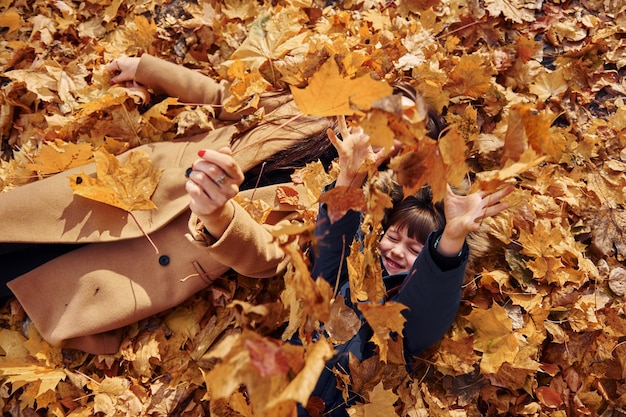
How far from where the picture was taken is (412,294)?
1.41m

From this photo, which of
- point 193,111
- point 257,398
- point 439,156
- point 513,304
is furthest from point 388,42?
point 257,398

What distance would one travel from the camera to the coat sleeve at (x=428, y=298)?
1.30 metres

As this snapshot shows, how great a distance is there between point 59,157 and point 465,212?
1540mm

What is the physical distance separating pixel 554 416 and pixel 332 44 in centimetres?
164

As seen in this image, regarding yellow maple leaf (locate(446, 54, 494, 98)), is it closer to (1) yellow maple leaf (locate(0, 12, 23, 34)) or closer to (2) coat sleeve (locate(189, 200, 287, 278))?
(2) coat sleeve (locate(189, 200, 287, 278))

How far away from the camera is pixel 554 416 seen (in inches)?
61.1

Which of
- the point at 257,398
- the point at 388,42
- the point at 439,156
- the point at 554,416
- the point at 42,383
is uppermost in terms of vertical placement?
the point at 439,156

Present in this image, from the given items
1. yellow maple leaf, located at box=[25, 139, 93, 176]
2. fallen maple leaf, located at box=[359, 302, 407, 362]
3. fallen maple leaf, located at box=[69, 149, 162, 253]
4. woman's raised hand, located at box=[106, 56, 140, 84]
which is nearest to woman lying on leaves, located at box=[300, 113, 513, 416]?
fallen maple leaf, located at box=[359, 302, 407, 362]

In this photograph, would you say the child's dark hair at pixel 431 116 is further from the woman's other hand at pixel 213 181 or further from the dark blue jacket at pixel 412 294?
the woman's other hand at pixel 213 181

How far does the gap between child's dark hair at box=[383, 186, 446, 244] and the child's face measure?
0.02m

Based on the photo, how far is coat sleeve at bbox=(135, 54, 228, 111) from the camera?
6.50 ft

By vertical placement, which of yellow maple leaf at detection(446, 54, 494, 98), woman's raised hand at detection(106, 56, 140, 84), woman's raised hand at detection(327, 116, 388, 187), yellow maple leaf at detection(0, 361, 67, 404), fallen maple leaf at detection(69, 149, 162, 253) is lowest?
yellow maple leaf at detection(0, 361, 67, 404)

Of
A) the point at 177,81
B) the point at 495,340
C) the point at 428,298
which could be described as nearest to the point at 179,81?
the point at 177,81

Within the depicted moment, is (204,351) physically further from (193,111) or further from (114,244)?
(193,111)
